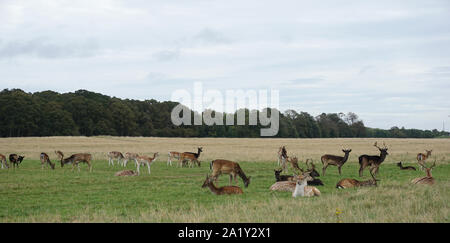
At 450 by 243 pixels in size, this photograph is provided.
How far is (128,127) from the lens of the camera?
91.3m

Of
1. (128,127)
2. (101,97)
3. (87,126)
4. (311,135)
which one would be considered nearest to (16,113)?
(87,126)

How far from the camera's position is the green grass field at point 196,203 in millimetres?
8578

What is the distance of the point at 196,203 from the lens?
37.7 ft

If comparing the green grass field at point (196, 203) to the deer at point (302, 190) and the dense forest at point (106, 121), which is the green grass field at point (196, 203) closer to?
the deer at point (302, 190)

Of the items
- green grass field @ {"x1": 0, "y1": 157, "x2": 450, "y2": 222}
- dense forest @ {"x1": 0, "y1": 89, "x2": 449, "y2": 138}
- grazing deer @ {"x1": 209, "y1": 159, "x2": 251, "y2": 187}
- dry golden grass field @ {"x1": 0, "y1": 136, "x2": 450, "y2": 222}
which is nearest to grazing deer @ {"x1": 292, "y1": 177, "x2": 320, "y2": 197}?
dry golden grass field @ {"x1": 0, "y1": 136, "x2": 450, "y2": 222}

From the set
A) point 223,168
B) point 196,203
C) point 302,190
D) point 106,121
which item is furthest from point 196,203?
point 106,121

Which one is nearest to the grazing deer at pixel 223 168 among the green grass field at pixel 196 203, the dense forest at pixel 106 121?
the green grass field at pixel 196 203

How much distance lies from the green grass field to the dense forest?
66812mm

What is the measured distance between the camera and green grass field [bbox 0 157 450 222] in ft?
28.1

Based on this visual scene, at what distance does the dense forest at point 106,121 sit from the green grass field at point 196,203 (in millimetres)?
66812

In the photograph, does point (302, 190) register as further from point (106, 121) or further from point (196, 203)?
point (106, 121)

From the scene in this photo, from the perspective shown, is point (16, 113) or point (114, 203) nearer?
point (114, 203)
